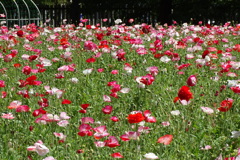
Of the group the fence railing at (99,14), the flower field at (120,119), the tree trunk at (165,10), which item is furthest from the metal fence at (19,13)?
the flower field at (120,119)

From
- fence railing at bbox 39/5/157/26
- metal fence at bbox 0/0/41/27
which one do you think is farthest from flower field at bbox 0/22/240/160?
fence railing at bbox 39/5/157/26

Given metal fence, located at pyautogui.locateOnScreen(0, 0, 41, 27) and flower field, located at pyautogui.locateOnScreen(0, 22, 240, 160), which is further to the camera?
metal fence, located at pyautogui.locateOnScreen(0, 0, 41, 27)

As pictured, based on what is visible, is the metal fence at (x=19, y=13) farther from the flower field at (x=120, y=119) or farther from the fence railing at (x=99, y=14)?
the flower field at (x=120, y=119)

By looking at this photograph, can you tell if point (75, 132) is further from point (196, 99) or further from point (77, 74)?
point (77, 74)

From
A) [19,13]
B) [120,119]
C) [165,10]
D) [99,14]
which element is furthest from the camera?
[99,14]

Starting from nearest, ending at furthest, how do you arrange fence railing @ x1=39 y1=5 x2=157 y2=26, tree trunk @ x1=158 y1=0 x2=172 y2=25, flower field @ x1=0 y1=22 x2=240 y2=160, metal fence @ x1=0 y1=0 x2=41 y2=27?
flower field @ x1=0 y1=22 x2=240 y2=160, metal fence @ x1=0 y1=0 x2=41 y2=27, tree trunk @ x1=158 y1=0 x2=172 y2=25, fence railing @ x1=39 y1=5 x2=157 y2=26

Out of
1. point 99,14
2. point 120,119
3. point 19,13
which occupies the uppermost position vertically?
point 19,13

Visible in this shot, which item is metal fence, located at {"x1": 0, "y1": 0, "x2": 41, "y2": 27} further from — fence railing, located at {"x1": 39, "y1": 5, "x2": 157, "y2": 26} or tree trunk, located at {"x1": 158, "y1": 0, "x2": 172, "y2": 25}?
tree trunk, located at {"x1": 158, "y1": 0, "x2": 172, "y2": 25}

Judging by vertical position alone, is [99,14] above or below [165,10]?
below

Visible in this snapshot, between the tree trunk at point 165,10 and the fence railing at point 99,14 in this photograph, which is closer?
the tree trunk at point 165,10

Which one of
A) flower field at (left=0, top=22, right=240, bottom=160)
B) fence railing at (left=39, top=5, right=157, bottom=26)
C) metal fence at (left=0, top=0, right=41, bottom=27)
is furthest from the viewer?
fence railing at (left=39, top=5, right=157, bottom=26)

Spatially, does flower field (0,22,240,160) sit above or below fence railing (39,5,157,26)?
above

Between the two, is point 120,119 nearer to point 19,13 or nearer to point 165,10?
point 19,13

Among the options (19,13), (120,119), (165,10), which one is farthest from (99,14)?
(120,119)
